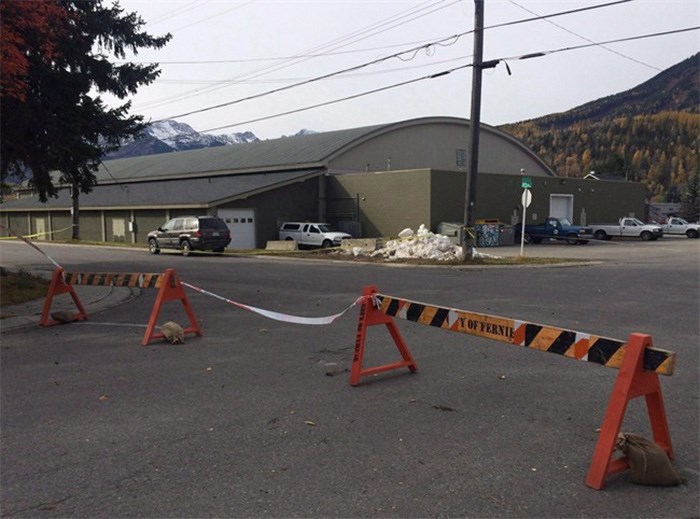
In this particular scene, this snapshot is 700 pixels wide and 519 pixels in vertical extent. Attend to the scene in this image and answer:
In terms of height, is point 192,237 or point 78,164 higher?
point 78,164

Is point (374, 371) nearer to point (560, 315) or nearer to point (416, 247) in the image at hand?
point (560, 315)

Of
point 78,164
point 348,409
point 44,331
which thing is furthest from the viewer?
point 78,164

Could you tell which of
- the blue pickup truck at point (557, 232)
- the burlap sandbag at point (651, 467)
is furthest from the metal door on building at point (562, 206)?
the burlap sandbag at point (651, 467)

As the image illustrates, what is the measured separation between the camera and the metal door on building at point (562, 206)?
46281 mm

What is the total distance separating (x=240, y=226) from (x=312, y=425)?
33098 millimetres

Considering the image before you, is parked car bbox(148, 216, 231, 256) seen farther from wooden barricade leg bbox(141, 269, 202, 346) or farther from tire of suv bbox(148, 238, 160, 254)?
wooden barricade leg bbox(141, 269, 202, 346)

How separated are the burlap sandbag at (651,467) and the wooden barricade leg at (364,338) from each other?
287 centimetres

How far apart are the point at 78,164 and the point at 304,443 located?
14021mm

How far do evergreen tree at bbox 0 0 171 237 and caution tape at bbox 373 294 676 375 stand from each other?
9.93 metres

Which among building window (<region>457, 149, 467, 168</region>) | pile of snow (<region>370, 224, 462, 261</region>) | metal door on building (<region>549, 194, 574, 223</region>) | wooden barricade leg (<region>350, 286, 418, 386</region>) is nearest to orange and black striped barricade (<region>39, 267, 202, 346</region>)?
wooden barricade leg (<region>350, 286, 418, 386</region>)

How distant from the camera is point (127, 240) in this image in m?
43.4

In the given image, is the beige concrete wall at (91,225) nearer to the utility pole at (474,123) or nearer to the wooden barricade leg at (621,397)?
the utility pole at (474,123)

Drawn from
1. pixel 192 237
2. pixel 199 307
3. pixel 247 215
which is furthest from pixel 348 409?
pixel 247 215

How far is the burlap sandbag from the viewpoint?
153 inches
